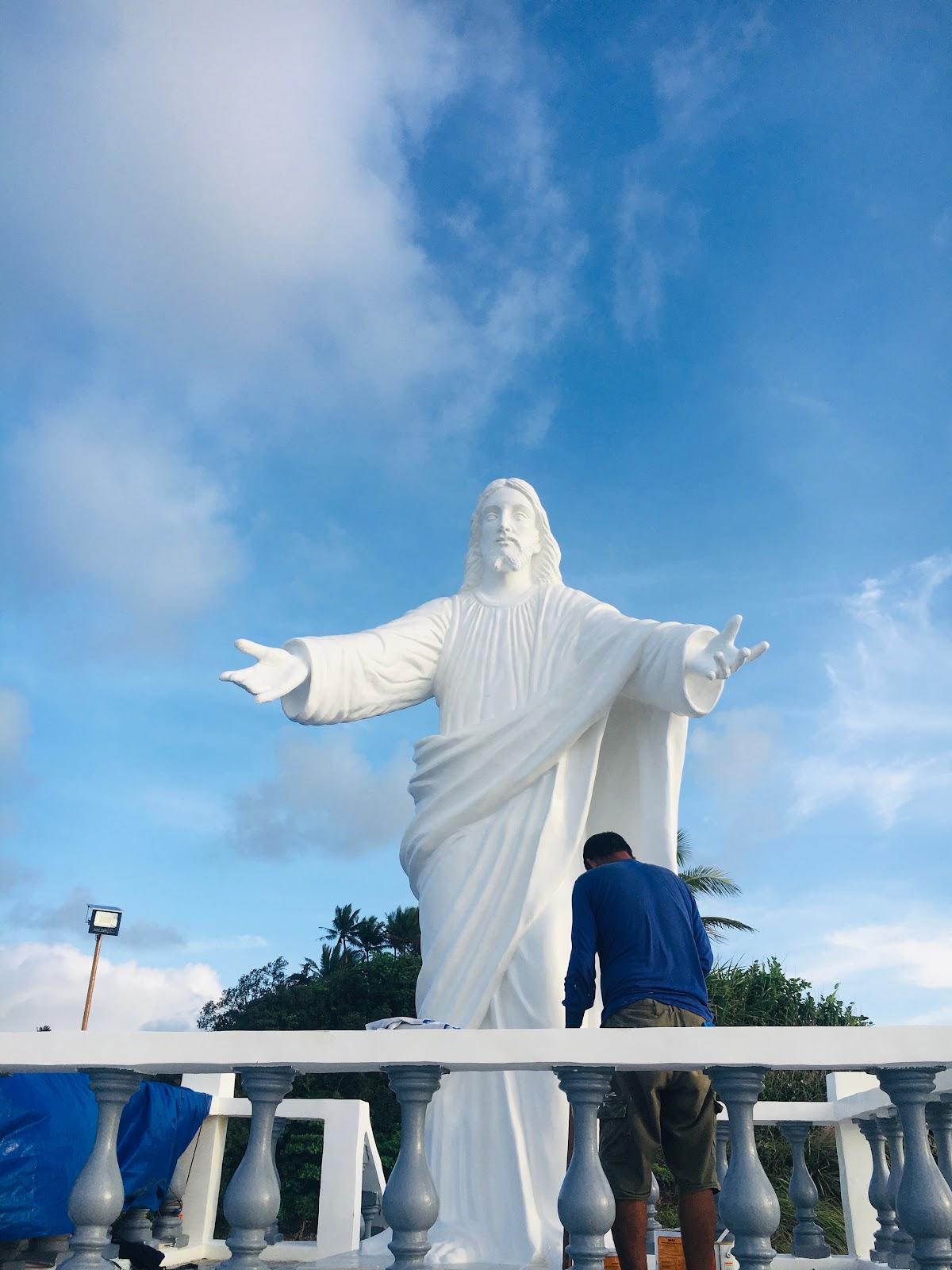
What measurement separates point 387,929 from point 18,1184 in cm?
3233

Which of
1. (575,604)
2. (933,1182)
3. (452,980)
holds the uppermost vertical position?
(575,604)

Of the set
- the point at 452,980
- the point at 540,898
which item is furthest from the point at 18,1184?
the point at 540,898

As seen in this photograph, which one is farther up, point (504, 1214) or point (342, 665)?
point (342, 665)

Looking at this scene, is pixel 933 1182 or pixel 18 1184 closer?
pixel 933 1182

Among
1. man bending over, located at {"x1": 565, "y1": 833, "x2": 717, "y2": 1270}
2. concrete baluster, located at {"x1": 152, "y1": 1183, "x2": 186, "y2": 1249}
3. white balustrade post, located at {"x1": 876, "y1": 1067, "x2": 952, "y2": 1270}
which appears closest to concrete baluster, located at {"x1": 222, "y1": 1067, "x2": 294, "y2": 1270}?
man bending over, located at {"x1": 565, "y1": 833, "x2": 717, "y2": 1270}

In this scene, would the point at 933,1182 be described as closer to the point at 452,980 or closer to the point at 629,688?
the point at 452,980

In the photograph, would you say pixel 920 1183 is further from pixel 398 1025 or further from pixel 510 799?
pixel 510 799

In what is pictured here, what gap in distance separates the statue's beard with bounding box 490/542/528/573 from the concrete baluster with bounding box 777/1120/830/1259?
3469mm

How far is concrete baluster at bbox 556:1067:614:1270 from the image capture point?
2.81m

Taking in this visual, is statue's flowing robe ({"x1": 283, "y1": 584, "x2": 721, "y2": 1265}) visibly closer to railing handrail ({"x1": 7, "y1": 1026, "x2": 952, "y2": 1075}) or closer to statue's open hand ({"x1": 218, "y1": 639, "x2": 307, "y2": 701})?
statue's open hand ({"x1": 218, "y1": 639, "x2": 307, "y2": 701})

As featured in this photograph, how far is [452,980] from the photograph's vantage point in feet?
16.2

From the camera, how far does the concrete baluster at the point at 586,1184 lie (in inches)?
110

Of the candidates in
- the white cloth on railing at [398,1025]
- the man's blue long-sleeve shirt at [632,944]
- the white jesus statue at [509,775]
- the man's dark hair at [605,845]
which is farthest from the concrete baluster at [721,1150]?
the white cloth on railing at [398,1025]

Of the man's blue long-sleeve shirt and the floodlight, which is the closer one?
the man's blue long-sleeve shirt
